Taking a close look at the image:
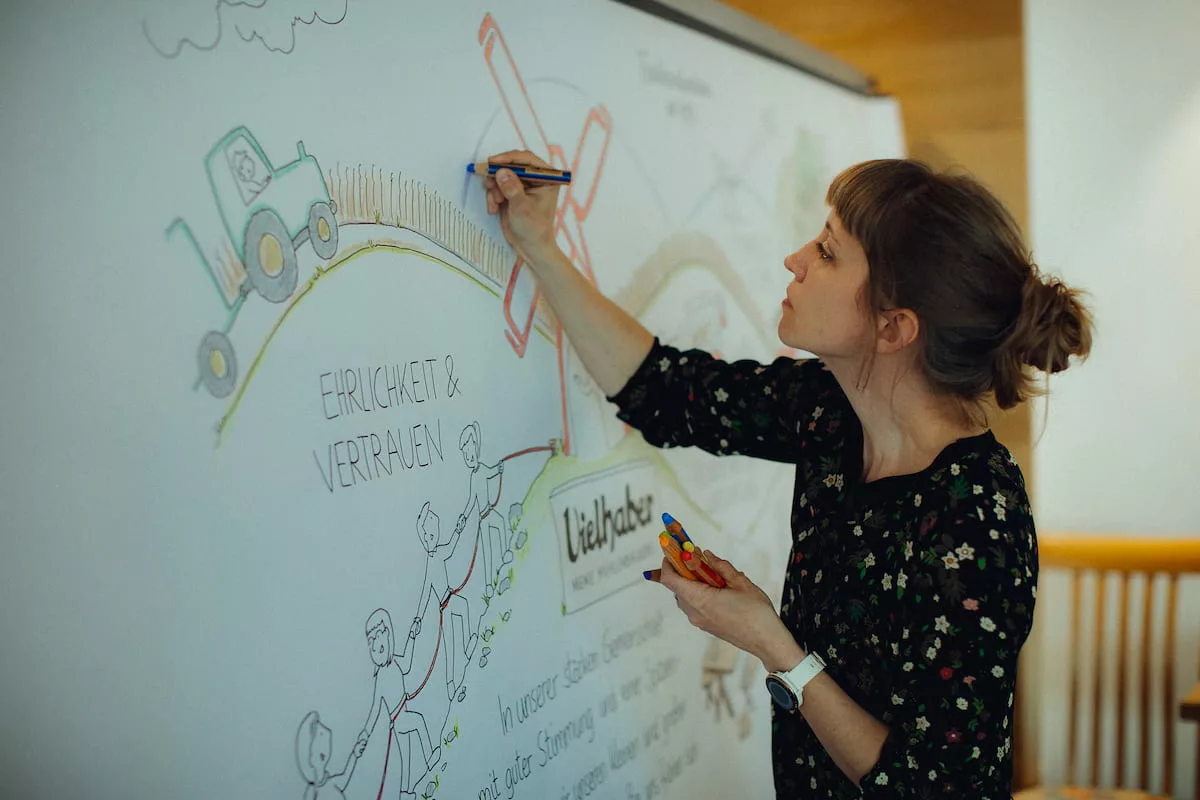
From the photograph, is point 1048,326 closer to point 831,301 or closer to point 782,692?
point 831,301

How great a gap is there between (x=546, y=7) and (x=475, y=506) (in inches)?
19.1

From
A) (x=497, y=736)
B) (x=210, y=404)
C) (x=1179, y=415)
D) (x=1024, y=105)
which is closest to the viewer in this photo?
(x=210, y=404)

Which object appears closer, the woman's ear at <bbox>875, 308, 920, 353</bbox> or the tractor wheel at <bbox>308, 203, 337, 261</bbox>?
the tractor wheel at <bbox>308, 203, 337, 261</bbox>

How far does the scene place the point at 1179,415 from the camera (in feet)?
6.88

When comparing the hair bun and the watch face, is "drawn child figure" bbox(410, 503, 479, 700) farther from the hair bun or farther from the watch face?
the hair bun

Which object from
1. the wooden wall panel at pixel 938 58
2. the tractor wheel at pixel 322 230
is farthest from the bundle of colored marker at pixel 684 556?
the wooden wall panel at pixel 938 58

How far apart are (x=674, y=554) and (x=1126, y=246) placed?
166 centimetres

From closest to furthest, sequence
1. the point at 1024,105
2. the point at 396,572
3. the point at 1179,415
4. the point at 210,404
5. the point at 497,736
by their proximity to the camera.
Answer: the point at 210,404 → the point at 396,572 → the point at 497,736 → the point at 1024,105 → the point at 1179,415

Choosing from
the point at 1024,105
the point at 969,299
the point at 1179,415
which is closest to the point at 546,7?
the point at 969,299

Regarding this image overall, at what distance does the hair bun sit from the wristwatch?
322 millimetres

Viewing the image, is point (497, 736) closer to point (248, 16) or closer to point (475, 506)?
point (475, 506)

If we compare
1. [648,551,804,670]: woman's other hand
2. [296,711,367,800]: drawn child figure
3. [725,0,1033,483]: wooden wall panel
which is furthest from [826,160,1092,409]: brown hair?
[725,0,1033,483]: wooden wall panel

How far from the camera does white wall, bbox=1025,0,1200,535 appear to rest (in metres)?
2.04

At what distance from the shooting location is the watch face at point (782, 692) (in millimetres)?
856
